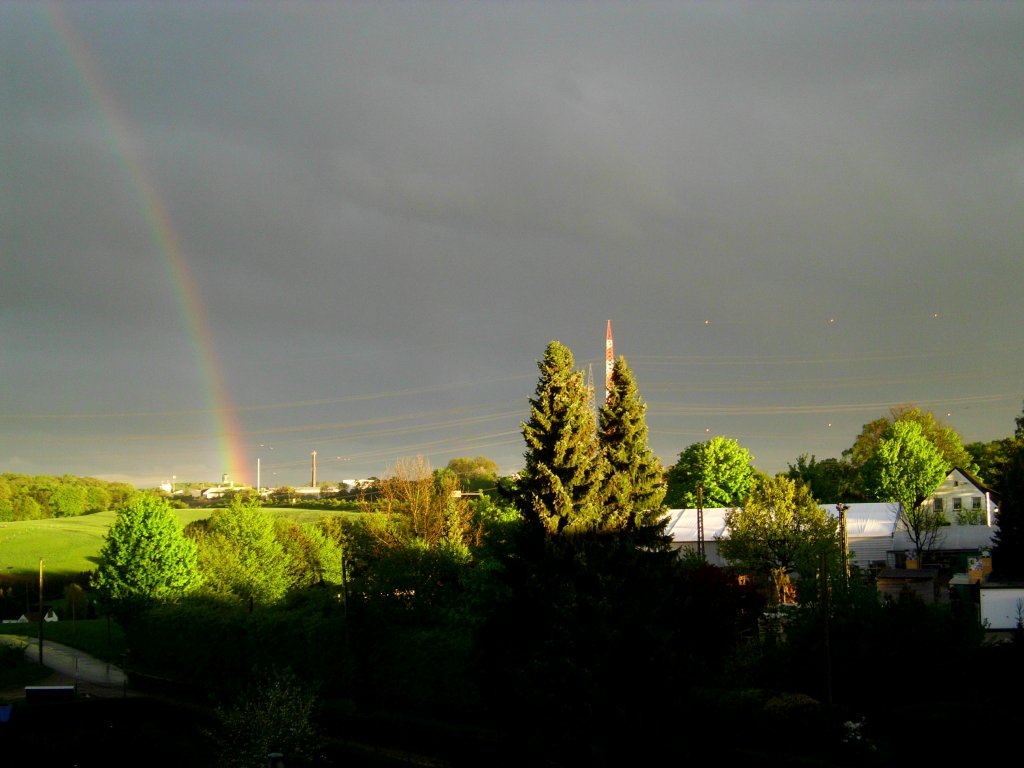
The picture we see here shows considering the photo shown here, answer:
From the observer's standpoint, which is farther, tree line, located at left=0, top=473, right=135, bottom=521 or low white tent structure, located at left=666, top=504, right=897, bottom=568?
tree line, located at left=0, top=473, right=135, bottom=521

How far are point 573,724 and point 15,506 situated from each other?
161 m

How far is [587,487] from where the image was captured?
35188 millimetres

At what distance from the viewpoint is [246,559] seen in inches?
2724

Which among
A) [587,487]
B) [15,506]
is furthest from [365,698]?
[15,506]

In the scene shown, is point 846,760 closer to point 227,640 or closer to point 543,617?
point 543,617

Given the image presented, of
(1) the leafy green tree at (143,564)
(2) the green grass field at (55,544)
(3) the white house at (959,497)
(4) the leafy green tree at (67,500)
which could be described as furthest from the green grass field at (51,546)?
(3) the white house at (959,497)

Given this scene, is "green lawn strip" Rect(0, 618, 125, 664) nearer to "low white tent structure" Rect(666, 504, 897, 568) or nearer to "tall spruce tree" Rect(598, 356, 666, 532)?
"tall spruce tree" Rect(598, 356, 666, 532)

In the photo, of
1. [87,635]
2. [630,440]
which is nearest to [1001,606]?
[630,440]

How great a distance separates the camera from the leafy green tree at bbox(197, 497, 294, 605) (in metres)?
65.1

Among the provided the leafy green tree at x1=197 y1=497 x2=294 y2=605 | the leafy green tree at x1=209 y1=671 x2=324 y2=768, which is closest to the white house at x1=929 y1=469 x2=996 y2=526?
the leafy green tree at x1=197 y1=497 x2=294 y2=605

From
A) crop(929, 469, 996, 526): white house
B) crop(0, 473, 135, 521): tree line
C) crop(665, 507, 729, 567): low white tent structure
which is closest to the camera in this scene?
crop(665, 507, 729, 567): low white tent structure

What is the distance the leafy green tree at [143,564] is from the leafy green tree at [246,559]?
2.07m

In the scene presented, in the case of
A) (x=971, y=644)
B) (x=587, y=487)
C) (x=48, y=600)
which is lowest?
(x=48, y=600)

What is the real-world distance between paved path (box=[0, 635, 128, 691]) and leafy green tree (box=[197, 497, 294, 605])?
8239 millimetres
